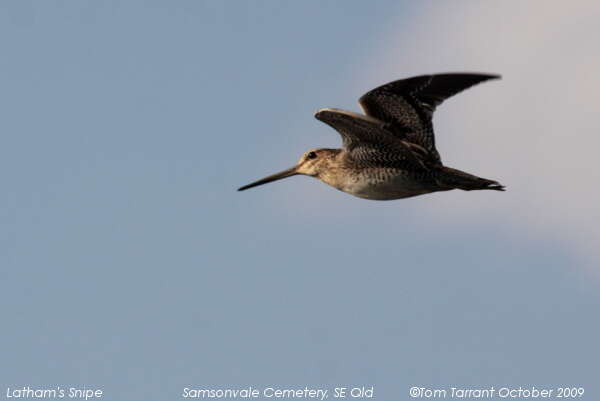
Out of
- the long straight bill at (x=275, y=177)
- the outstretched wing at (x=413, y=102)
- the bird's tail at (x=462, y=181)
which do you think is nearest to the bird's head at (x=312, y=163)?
the long straight bill at (x=275, y=177)

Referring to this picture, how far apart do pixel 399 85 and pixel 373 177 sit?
4.89ft

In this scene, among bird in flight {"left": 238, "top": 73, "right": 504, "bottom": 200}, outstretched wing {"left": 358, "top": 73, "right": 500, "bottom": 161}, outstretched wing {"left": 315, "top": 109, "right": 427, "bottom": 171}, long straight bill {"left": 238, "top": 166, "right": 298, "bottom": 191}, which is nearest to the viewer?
outstretched wing {"left": 315, "top": 109, "right": 427, "bottom": 171}

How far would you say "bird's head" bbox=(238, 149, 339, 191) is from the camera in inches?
746

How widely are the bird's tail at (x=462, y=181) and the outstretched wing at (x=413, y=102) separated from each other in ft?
1.78

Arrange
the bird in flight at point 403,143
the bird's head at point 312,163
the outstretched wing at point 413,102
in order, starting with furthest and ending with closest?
1. the bird's head at point 312,163
2. the outstretched wing at point 413,102
3. the bird in flight at point 403,143

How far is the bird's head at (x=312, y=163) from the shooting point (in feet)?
62.2

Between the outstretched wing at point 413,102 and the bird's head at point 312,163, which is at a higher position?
the outstretched wing at point 413,102

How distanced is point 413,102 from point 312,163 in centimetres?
251

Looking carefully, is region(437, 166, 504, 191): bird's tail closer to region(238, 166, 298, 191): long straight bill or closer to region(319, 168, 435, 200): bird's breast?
region(319, 168, 435, 200): bird's breast

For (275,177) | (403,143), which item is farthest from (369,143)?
(275,177)

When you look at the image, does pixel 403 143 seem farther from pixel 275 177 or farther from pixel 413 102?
pixel 275 177

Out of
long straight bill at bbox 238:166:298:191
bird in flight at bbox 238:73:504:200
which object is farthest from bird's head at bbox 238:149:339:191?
bird in flight at bbox 238:73:504:200

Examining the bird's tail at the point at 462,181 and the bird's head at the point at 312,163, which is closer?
Answer: the bird's tail at the point at 462,181

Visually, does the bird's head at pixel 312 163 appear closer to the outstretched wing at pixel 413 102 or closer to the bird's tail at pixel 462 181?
the outstretched wing at pixel 413 102
